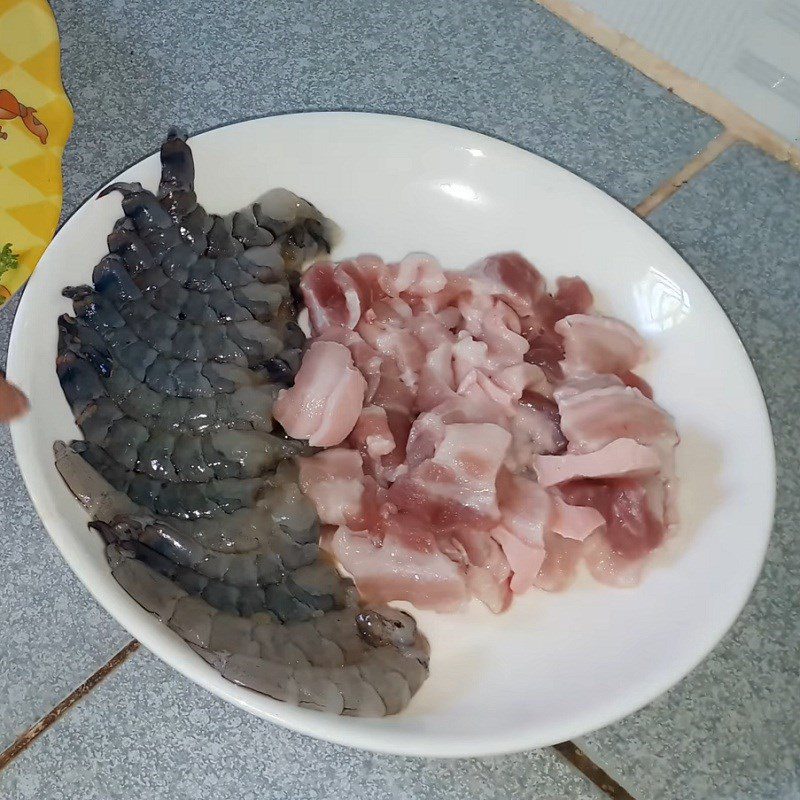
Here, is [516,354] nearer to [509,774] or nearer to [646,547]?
[646,547]

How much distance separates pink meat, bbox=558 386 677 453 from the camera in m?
0.77

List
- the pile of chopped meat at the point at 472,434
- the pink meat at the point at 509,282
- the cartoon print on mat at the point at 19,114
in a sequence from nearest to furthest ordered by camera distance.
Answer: the pile of chopped meat at the point at 472,434 < the pink meat at the point at 509,282 < the cartoon print on mat at the point at 19,114

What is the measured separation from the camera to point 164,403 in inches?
29.2

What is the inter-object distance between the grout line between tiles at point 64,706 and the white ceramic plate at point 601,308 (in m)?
0.17

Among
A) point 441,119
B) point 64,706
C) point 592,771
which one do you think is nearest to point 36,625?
point 64,706

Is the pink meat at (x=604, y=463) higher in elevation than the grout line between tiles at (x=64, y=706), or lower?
higher

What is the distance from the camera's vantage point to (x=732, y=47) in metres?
1.12

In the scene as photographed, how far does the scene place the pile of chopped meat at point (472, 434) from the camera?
2.42 feet

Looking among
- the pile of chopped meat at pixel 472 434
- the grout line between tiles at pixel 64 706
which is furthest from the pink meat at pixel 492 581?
the grout line between tiles at pixel 64 706

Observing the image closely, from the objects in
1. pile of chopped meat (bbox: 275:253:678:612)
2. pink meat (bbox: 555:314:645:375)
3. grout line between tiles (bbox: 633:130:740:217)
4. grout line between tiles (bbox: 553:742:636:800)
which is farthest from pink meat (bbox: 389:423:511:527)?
grout line between tiles (bbox: 633:130:740:217)

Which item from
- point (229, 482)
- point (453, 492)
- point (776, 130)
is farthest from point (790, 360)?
point (229, 482)

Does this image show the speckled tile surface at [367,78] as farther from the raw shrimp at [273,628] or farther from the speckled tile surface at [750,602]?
the raw shrimp at [273,628]

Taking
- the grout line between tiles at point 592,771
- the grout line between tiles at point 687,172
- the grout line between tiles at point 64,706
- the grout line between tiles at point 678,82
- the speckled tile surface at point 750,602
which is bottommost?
the grout line between tiles at point 64,706

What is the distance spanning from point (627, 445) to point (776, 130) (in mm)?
641
